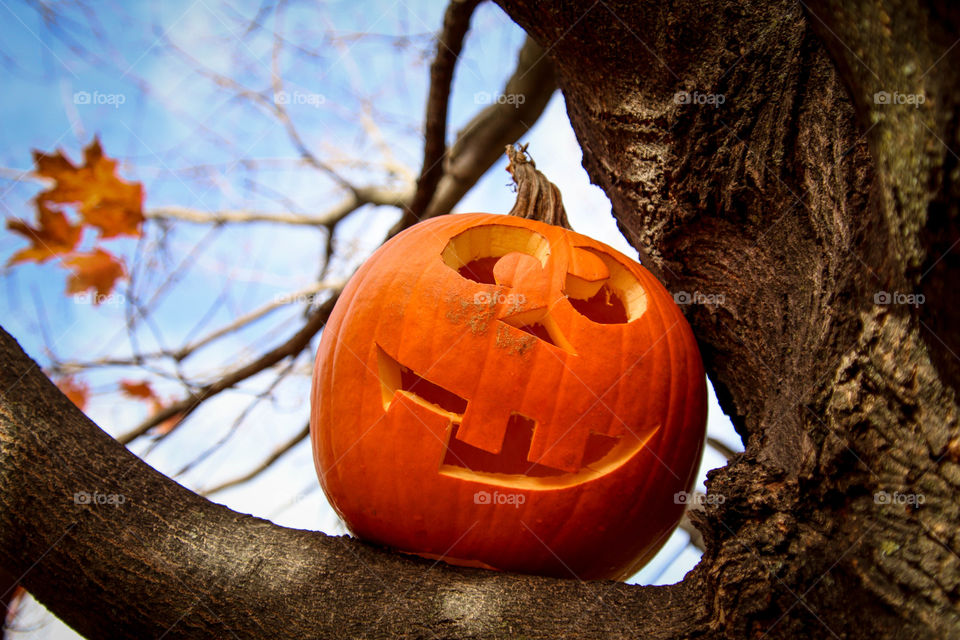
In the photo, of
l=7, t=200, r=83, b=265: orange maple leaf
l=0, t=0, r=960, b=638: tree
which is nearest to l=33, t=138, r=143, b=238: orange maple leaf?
l=7, t=200, r=83, b=265: orange maple leaf

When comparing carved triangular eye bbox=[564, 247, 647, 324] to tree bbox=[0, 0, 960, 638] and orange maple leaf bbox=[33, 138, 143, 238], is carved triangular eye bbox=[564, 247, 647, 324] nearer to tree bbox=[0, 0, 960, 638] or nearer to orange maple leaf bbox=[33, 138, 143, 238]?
tree bbox=[0, 0, 960, 638]

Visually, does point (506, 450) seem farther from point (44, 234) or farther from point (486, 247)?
point (44, 234)

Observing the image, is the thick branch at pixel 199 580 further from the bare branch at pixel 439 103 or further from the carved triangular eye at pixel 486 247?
the bare branch at pixel 439 103

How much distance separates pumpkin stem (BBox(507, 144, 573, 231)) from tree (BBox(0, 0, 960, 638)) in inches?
10.5

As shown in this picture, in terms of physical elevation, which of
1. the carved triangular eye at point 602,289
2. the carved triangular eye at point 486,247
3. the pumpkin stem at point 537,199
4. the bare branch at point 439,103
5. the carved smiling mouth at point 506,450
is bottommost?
the carved smiling mouth at point 506,450

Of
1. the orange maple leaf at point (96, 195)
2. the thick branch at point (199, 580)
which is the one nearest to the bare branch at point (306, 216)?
the orange maple leaf at point (96, 195)

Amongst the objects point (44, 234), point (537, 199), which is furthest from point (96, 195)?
point (537, 199)

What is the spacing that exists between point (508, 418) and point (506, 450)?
100mm

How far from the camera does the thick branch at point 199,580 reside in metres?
1.31

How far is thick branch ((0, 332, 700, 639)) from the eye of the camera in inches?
51.5

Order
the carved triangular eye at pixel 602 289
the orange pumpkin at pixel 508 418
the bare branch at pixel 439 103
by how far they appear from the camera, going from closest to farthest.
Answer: the orange pumpkin at pixel 508 418
the carved triangular eye at pixel 602 289
the bare branch at pixel 439 103

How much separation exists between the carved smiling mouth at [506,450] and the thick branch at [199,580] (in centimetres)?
22

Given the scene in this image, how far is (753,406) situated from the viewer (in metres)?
1.73

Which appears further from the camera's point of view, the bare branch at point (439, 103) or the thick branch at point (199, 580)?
the bare branch at point (439, 103)
